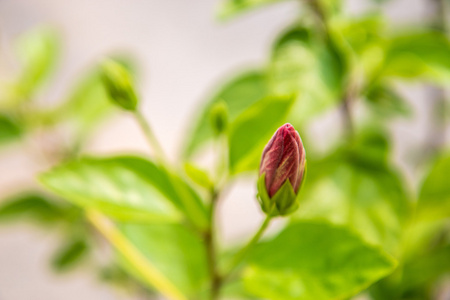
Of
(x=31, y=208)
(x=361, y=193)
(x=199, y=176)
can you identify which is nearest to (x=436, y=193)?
(x=361, y=193)

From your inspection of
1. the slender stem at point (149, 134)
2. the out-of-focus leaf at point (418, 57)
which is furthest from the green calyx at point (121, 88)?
the out-of-focus leaf at point (418, 57)

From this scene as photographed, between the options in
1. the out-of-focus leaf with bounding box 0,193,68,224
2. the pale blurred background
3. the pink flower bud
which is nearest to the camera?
the pink flower bud

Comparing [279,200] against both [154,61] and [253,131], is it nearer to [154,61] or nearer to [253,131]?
[253,131]

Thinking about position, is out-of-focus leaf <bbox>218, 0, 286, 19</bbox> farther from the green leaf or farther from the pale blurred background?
the pale blurred background

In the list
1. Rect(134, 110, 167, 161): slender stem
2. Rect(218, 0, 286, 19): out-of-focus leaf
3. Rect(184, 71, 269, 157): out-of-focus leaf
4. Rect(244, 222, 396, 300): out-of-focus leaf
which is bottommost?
Rect(244, 222, 396, 300): out-of-focus leaf

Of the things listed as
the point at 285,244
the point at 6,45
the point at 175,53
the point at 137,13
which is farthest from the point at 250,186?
the point at 285,244

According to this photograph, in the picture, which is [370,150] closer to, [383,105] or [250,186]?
[383,105]

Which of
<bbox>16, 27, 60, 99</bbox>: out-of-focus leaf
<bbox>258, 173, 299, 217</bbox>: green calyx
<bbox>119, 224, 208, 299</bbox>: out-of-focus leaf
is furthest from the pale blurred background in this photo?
<bbox>258, 173, 299, 217</bbox>: green calyx
